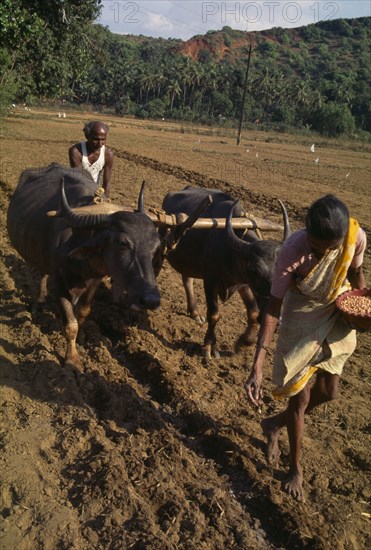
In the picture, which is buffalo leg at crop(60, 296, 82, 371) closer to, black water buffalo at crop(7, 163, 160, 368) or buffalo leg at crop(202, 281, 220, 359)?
black water buffalo at crop(7, 163, 160, 368)

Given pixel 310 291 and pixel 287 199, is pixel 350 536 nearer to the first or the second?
pixel 310 291

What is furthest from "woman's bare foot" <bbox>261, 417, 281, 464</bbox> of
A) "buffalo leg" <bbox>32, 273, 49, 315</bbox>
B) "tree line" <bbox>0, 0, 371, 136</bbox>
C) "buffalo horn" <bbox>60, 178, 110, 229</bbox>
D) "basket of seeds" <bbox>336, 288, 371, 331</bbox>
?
"tree line" <bbox>0, 0, 371, 136</bbox>

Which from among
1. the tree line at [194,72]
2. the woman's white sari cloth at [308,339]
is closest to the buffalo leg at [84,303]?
the woman's white sari cloth at [308,339]

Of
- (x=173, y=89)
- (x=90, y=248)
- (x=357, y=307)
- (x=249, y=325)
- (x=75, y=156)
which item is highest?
(x=173, y=89)

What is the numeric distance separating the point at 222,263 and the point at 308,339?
2.35m

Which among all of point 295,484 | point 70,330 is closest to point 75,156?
point 70,330

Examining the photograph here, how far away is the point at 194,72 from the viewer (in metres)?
93.3

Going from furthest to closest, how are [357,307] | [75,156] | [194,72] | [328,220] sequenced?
[194,72]
[75,156]
[357,307]
[328,220]

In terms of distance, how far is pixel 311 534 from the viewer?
332cm

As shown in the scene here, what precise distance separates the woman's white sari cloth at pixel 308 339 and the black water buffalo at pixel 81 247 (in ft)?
3.63

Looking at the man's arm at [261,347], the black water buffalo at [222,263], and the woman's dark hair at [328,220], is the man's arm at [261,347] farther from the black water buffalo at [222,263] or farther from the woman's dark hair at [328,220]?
the black water buffalo at [222,263]

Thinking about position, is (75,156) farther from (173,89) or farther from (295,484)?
(173,89)

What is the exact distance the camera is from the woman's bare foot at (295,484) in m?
3.64

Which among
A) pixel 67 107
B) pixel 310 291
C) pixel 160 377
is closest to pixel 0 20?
pixel 160 377
